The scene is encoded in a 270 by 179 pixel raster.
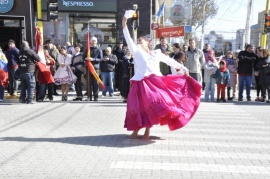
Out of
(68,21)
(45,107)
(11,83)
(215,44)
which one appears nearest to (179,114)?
(45,107)

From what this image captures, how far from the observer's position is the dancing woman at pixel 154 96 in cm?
740

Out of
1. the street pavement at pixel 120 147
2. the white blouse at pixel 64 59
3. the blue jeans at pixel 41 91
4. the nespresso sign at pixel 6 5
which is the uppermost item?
the nespresso sign at pixel 6 5

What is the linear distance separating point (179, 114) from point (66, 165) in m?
2.39

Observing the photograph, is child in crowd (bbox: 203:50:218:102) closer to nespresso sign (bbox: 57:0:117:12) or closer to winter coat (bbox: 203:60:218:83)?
winter coat (bbox: 203:60:218:83)

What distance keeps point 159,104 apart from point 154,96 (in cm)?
18

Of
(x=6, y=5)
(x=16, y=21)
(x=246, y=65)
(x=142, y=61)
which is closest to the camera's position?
(x=142, y=61)

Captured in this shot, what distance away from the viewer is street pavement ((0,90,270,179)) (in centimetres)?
575

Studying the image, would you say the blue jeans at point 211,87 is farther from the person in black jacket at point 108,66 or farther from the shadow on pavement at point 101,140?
the shadow on pavement at point 101,140

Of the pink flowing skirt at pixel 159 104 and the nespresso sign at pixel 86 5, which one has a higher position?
the nespresso sign at pixel 86 5

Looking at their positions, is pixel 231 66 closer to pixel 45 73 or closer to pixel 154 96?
pixel 45 73

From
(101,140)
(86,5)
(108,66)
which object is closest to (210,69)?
(108,66)

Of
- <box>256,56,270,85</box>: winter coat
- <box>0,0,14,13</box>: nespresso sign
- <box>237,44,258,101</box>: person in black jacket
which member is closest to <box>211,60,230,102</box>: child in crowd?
<box>237,44,258,101</box>: person in black jacket

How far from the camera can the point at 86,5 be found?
1995 cm

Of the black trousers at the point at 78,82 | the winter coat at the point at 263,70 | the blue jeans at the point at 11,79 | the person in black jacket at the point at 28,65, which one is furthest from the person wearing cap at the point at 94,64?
the winter coat at the point at 263,70
